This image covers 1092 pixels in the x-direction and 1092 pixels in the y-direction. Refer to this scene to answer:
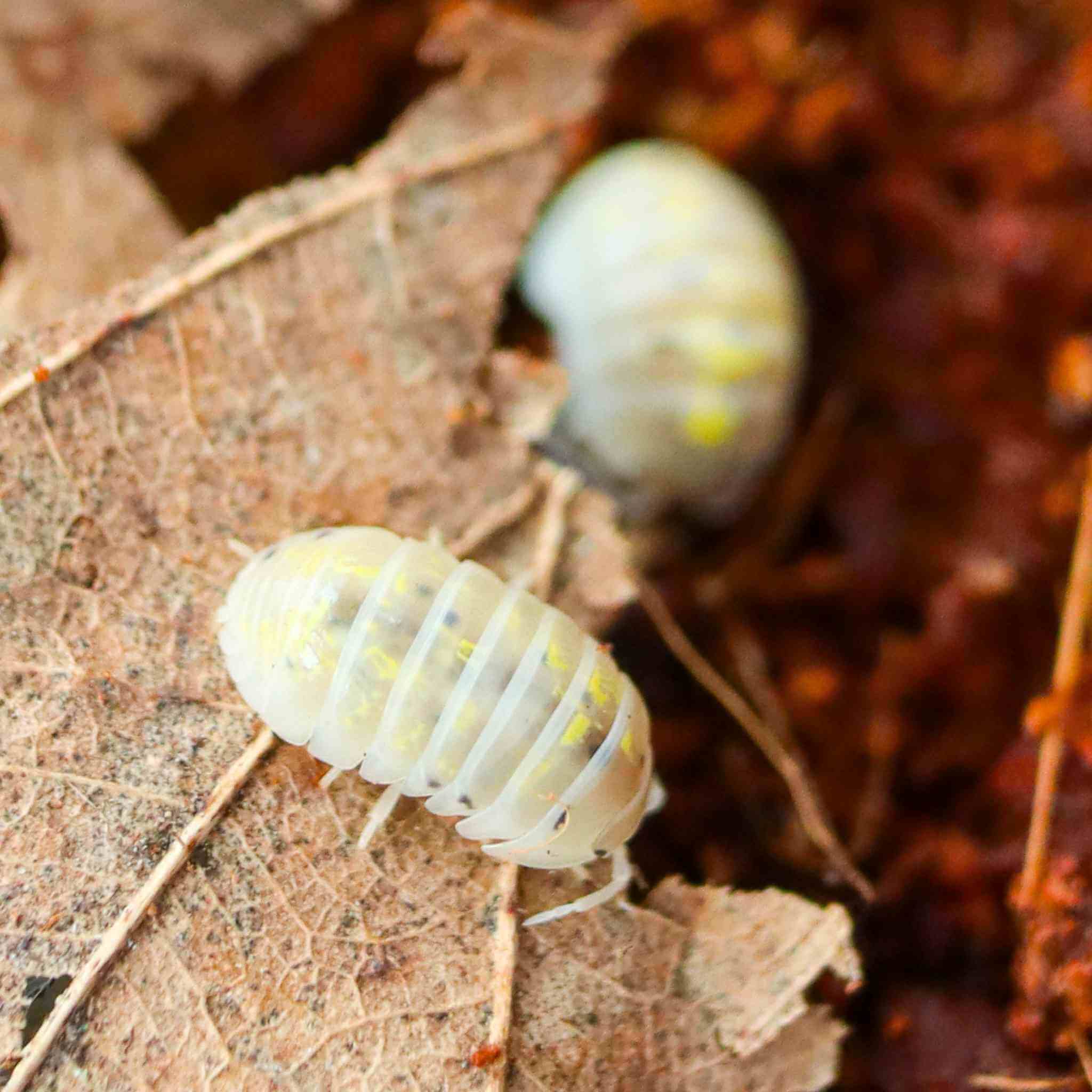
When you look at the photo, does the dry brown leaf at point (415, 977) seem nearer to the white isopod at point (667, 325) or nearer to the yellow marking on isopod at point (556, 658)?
the yellow marking on isopod at point (556, 658)

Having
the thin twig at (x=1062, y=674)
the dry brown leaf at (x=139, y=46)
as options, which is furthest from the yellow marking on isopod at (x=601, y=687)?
the dry brown leaf at (x=139, y=46)

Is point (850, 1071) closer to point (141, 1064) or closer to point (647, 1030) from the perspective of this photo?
point (647, 1030)

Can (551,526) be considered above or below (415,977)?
above

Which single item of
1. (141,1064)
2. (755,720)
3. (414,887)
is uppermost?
(141,1064)

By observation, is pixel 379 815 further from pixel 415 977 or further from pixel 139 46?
pixel 139 46

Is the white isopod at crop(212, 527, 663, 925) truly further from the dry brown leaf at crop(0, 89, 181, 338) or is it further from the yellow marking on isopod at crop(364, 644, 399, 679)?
the dry brown leaf at crop(0, 89, 181, 338)

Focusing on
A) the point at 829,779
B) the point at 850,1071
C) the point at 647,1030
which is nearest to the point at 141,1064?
the point at 647,1030

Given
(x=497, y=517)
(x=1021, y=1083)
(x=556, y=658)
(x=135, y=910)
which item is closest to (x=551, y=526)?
(x=497, y=517)

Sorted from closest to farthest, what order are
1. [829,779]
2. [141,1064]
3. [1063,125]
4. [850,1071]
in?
[141,1064], [850,1071], [829,779], [1063,125]
